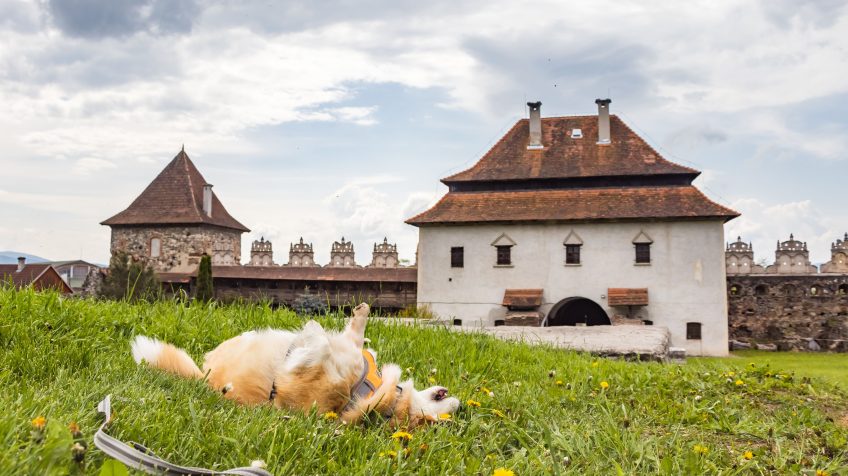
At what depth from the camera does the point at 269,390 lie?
3135 millimetres

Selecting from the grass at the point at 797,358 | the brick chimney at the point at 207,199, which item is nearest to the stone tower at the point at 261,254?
the brick chimney at the point at 207,199

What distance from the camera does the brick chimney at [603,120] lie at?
29.9 meters

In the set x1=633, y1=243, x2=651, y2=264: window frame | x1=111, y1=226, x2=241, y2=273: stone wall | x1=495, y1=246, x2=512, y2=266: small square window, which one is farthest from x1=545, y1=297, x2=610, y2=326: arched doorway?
x1=111, y1=226, x2=241, y2=273: stone wall

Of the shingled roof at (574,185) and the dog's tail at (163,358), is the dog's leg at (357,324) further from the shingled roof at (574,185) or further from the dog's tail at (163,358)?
the shingled roof at (574,185)

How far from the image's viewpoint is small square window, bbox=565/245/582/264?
27.4m

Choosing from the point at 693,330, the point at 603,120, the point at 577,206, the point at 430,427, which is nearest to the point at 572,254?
the point at 577,206

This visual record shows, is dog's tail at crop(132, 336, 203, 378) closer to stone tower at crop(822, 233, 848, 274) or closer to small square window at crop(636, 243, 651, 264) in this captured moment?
small square window at crop(636, 243, 651, 264)

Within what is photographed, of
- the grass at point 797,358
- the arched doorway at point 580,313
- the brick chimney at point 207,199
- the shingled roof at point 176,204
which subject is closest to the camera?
the grass at point 797,358

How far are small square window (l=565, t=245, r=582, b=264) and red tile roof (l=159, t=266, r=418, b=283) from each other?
6732 mm

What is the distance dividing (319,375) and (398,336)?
3.19 m

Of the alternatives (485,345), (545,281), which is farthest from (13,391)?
(545,281)

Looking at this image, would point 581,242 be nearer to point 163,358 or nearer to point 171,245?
point 171,245

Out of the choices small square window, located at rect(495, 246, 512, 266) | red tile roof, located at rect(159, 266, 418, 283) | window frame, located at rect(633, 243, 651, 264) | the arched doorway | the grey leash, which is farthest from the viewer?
red tile roof, located at rect(159, 266, 418, 283)

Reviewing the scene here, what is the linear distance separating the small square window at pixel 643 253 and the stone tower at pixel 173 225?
20.6 meters
